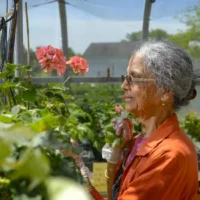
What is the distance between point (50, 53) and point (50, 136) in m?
1.24

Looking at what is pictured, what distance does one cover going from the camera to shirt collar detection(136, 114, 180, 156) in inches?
45.6

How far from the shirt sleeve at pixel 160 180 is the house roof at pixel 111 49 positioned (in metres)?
2.05

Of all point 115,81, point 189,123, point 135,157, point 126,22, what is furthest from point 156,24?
point 135,157

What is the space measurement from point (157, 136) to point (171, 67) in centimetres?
21

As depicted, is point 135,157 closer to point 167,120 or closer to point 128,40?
point 167,120

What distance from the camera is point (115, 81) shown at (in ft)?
9.94

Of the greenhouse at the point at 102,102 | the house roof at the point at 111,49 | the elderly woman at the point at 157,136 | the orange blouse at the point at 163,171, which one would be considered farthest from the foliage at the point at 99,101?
the orange blouse at the point at 163,171

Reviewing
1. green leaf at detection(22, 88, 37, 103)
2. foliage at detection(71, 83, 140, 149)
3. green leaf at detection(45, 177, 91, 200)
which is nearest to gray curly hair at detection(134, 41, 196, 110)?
green leaf at detection(22, 88, 37, 103)

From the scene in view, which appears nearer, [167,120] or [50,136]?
[50,136]

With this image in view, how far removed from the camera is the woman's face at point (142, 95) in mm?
1264

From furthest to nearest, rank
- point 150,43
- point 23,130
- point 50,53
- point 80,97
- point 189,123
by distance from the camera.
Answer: point 80,97 → point 189,123 → point 50,53 → point 150,43 → point 23,130

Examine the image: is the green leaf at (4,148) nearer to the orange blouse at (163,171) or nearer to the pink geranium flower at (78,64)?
the orange blouse at (163,171)

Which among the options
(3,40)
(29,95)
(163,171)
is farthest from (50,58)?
(163,171)

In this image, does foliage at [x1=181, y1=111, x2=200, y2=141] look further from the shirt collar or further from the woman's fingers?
the shirt collar
